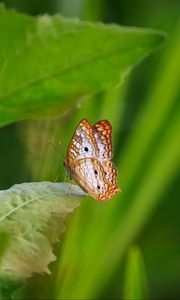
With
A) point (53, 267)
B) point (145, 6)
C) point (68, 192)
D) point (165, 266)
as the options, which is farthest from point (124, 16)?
point (68, 192)

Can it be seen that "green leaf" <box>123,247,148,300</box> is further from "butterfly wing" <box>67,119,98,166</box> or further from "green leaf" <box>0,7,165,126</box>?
"green leaf" <box>0,7,165,126</box>

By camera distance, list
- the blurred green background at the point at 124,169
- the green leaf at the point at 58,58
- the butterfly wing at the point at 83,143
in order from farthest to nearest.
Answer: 1. the blurred green background at the point at 124,169
2. the butterfly wing at the point at 83,143
3. the green leaf at the point at 58,58

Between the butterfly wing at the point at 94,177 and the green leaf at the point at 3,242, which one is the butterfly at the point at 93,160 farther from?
the green leaf at the point at 3,242

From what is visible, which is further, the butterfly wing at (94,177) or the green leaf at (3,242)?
the butterfly wing at (94,177)

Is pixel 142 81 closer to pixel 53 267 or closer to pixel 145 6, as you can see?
pixel 145 6

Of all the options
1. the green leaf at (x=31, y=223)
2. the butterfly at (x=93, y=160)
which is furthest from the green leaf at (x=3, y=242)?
the butterfly at (x=93, y=160)

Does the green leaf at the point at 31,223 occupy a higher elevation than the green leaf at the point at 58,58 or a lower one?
lower

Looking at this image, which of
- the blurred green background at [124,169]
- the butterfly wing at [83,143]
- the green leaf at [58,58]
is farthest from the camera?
the blurred green background at [124,169]

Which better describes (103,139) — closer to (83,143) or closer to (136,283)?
(83,143)
